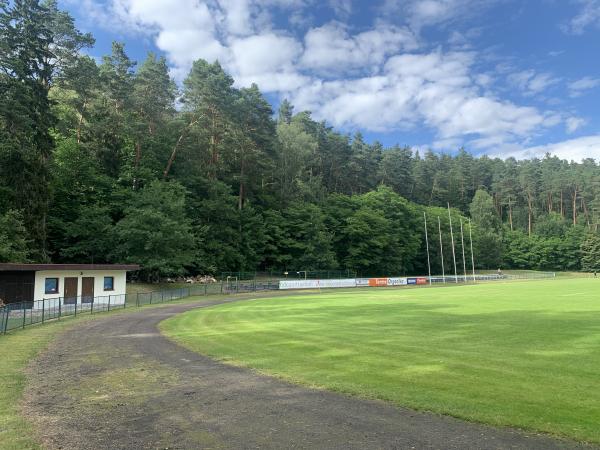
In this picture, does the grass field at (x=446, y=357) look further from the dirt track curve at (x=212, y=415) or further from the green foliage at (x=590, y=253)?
the green foliage at (x=590, y=253)

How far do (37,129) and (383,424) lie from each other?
1872 inches

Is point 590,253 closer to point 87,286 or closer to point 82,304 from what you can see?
point 87,286

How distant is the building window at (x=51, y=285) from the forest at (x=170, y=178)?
4374 millimetres

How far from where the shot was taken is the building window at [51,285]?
35344mm

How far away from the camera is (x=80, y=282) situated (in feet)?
125

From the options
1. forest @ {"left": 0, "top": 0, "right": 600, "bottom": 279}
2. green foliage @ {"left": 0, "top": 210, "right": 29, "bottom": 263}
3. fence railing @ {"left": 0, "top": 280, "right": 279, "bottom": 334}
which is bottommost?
fence railing @ {"left": 0, "top": 280, "right": 279, "bottom": 334}

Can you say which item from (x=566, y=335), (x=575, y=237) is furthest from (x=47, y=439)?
(x=575, y=237)

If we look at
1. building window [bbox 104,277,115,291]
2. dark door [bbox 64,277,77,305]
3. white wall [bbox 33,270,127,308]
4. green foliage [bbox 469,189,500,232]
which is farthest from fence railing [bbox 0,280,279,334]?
green foliage [bbox 469,189,500,232]

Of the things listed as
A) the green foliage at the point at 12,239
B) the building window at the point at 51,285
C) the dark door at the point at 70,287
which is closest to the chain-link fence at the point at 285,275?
the dark door at the point at 70,287

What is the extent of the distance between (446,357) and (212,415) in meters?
7.84

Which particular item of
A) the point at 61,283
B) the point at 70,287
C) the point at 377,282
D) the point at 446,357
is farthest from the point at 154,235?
the point at 446,357

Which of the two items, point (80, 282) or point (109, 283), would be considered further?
point (109, 283)

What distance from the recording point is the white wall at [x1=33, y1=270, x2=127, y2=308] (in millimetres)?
34500

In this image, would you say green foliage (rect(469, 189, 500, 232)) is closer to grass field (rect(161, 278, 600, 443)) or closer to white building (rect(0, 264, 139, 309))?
grass field (rect(161, 278, 600, 443))
